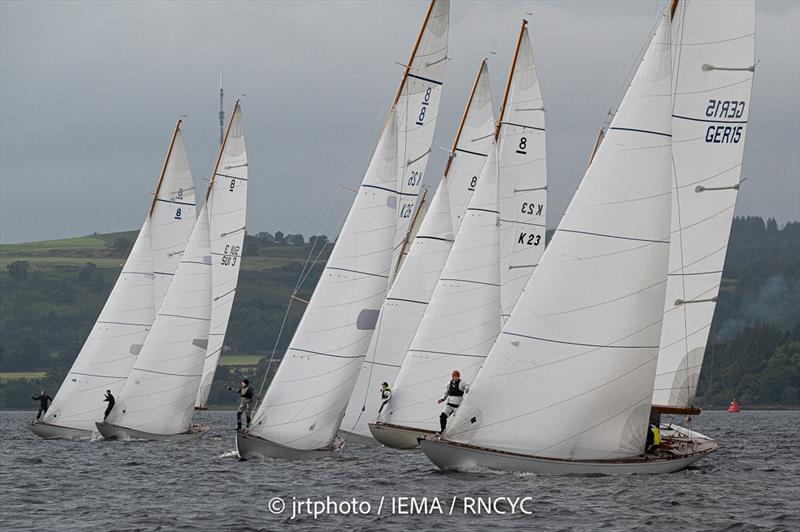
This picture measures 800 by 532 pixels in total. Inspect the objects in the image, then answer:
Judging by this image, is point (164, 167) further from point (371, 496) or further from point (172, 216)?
point (371, 496)

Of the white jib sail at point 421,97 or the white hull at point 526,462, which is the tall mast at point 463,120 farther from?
the white hull at point 526,462

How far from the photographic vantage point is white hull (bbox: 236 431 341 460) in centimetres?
3588

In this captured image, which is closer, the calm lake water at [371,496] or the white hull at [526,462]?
the calm lake water at [371,496]

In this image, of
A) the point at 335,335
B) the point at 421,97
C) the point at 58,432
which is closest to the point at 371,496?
the point at 335,335

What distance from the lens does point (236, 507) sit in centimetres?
2717

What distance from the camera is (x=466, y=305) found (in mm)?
36875

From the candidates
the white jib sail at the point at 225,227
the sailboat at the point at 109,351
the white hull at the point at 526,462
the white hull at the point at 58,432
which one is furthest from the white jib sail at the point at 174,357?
the white hull at the point at 526,462

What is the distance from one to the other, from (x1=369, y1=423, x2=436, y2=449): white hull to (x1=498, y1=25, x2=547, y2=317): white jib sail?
6734mm

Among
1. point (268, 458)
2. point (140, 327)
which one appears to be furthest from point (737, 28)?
point (140, 327)

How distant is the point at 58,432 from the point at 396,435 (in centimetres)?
1591

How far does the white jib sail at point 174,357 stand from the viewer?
4519 centimetres

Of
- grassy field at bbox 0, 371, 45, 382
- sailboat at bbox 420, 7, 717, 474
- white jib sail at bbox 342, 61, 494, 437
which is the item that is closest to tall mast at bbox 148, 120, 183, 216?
white jib sail at bbox 342, 61, 494, 437

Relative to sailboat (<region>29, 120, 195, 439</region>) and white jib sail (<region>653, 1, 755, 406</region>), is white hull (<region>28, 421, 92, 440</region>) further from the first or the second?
white jib sail (<region>653, 1, 755, 406</region>)

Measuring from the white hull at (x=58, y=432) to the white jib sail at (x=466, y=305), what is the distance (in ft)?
Result: 53.2
